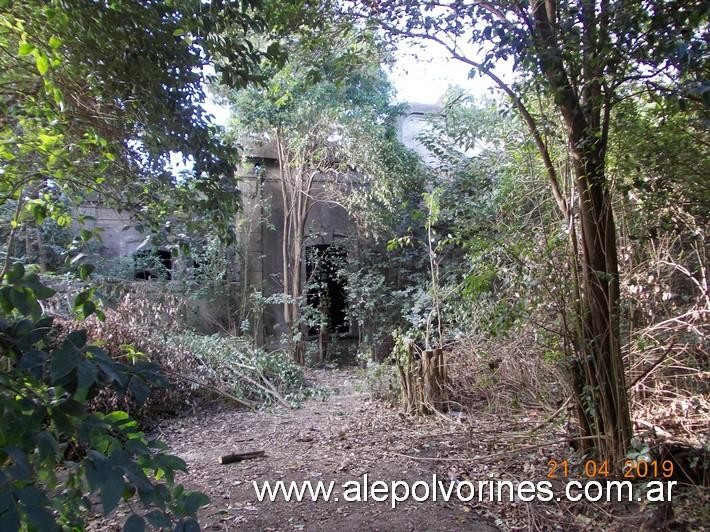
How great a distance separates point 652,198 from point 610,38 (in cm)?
127

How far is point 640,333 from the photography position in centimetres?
392

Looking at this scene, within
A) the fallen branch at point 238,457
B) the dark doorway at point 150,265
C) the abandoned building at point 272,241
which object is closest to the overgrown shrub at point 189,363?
the dark doorway at point 150,265

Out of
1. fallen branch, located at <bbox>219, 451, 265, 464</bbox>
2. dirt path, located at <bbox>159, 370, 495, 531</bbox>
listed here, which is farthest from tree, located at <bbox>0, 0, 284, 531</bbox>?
fallen branch, located at <bbox>219, 451, 265, 464</bbox>

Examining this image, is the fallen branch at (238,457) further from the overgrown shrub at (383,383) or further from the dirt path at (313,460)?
the overgrown shrub at (383,383)

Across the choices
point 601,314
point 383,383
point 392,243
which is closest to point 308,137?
point 383,383

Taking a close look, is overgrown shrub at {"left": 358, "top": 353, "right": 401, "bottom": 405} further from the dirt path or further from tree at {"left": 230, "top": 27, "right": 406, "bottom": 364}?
tree at {"left": 230, "top": 27, "right": 406, "bottom": 364}

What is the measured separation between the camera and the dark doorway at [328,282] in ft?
32.3

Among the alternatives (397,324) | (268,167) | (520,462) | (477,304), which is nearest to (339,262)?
(397,324)

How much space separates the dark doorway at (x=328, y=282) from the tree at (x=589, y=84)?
6.23 m

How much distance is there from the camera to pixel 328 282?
10477 mm

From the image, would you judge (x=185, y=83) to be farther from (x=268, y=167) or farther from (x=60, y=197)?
(x=268, y=167)

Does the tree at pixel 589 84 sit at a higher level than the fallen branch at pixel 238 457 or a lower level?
higher

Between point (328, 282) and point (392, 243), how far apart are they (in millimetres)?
5867

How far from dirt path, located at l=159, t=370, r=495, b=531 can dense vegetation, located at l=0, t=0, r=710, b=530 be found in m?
0.51
